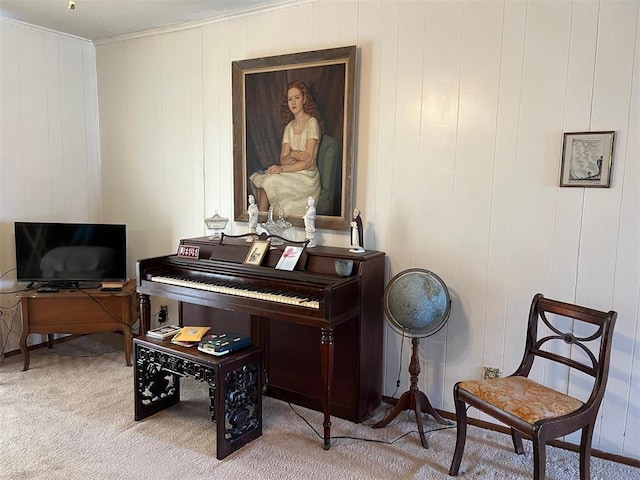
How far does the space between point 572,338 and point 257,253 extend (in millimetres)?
1794

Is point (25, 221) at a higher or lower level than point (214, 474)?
higher

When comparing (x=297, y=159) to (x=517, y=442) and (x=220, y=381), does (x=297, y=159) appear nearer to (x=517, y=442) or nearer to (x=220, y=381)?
(x=220, y=381)

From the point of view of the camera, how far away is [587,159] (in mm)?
2463

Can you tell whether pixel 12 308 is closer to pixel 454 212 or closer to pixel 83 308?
pixel 83 308

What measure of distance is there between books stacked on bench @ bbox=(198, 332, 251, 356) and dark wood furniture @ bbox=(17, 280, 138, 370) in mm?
1324

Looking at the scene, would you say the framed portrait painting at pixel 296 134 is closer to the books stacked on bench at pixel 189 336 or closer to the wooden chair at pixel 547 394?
the books stacked on bench at pixel 189 336

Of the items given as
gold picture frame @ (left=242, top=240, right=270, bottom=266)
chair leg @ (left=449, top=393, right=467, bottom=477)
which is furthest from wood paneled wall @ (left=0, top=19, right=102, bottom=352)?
chair leg @ (left=449, top=393, right=467, bottom=477)

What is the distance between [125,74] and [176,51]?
61 centimetres

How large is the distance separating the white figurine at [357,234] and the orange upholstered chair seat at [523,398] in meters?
0.99

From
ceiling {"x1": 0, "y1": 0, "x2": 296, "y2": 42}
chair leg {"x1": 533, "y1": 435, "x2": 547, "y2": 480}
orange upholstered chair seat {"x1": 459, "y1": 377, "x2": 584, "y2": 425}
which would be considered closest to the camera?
chair leg {"x1": 533, "y1": 435, "x2": 547, "y2": 480}

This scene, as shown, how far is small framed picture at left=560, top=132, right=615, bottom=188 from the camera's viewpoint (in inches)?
95.3

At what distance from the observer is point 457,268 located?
2.86 metres

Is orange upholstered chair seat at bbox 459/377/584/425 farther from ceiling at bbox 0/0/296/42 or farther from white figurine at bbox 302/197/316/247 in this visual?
ceiling at bbox 0/0/296/42

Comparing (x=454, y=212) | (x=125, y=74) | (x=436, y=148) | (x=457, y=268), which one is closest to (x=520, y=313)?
(x=457, y=268)
